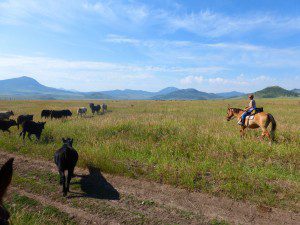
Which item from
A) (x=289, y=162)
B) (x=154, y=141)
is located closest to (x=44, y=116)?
(x=154, y=141)

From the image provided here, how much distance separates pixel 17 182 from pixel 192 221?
19.9 ft

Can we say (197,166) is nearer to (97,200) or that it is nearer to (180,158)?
(180,158)

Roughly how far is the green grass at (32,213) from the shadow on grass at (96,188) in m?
1.08

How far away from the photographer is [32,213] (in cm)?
695

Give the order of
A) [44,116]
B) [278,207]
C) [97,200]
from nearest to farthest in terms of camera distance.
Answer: [278,207]
[97,200]
[44,116]

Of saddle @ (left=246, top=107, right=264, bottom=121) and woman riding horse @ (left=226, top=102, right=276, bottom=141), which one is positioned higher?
saddle @ (left=246, top=107, right=264, bottom=121)

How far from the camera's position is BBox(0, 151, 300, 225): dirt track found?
6.80 m

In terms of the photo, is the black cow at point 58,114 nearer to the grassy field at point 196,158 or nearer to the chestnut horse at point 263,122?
the grassy field at point 196,158

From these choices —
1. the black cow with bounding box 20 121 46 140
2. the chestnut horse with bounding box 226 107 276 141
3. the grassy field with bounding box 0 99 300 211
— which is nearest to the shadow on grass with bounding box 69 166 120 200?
the grassy field with bounding box 0 99 300 211

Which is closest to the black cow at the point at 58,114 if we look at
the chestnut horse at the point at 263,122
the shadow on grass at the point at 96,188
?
the shadow on grass at the point at 96,188

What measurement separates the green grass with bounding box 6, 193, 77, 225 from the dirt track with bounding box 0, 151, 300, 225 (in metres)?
0.23

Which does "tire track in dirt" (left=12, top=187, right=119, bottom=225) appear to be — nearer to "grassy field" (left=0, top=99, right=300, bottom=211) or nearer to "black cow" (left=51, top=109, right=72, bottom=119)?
"grassy field" (left=0, top=99, right=300, bottom=211)

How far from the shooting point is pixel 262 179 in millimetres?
8719

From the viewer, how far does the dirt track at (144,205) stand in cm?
680
